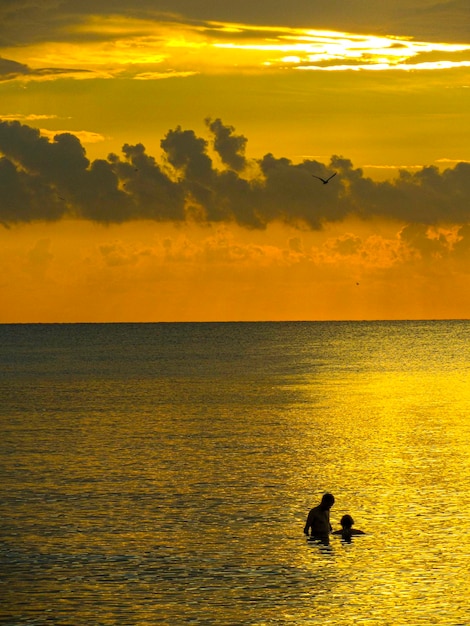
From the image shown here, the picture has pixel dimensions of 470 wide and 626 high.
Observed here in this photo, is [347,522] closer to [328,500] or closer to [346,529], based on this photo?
[346,529]

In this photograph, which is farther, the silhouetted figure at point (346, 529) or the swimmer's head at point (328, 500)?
the silhouetted figure at point (346, 529)

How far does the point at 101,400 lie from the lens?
107500 mm

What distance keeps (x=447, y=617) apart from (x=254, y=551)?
9.13 metres

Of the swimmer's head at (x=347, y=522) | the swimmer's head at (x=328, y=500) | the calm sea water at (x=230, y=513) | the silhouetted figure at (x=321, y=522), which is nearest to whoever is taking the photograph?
the calm sea water at (x=230, y=513)

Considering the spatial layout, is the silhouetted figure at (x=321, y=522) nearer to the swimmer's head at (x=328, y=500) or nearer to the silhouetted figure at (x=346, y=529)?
the swimmer's head at (x=328, y=500)

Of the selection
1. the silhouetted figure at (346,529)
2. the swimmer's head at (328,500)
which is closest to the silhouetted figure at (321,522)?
the swimmer's head at (328,500)

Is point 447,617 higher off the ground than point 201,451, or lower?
lower

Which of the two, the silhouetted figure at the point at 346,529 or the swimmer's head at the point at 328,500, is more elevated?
the swimmer's head at the point at 328,500

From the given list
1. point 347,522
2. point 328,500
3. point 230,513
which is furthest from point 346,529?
point 230,513

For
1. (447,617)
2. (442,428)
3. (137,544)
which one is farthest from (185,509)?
(442,428)

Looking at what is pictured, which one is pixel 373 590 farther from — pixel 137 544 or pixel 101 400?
pixel 101 400

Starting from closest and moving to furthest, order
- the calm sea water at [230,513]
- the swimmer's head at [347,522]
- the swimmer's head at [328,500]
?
the calm sea water at [230,513] < the swimmer's head at [328,500] < the swimmer's head at [347,522]

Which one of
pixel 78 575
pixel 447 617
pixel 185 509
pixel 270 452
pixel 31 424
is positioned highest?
pixel 31 424

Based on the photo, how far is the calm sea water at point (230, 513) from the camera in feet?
112
